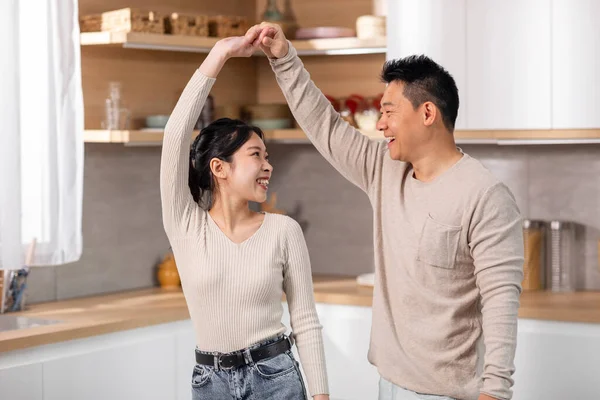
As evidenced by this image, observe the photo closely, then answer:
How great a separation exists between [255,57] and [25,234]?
166cm

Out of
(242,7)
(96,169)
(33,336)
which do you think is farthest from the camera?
(242,7)

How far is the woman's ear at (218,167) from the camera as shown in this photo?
2365 millimetres

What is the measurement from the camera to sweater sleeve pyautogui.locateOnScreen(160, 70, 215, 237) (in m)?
2.21

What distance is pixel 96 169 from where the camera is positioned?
4.14m

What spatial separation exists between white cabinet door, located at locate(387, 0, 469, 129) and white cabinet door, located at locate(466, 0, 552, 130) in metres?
0.03

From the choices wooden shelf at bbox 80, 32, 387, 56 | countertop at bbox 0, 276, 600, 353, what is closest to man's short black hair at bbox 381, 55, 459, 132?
countertop at bbox 0, 276, 600, 353

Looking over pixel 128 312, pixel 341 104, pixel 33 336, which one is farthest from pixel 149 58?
pixel 33 336

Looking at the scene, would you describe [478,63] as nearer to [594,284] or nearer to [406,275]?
[594,284]

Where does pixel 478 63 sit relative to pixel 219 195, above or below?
above

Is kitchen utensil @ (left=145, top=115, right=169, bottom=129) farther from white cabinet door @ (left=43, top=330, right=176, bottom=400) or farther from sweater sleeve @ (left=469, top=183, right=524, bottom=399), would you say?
sweater sleeve @ (left=469, top=183, right=524, bottom=399)

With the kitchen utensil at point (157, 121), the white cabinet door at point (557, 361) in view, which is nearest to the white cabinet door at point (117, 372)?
the kitchen utensil at point (157, 121)

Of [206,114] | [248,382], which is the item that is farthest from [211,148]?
[206,114]

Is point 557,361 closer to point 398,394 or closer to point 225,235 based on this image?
point 398,394

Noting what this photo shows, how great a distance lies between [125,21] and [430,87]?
6.04 feet
